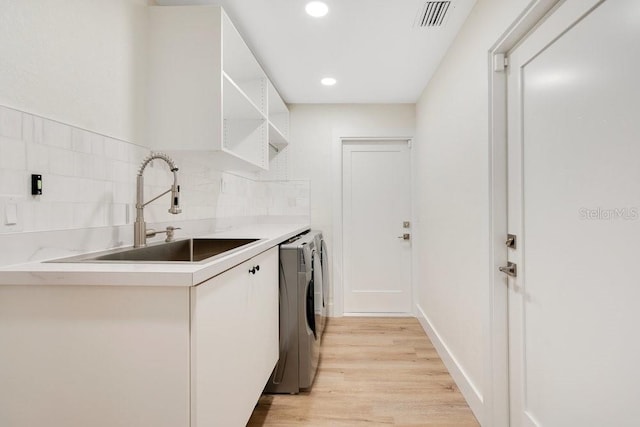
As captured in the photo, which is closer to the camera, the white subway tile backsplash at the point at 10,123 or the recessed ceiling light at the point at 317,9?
the white subway tile backsplash at the point at 10,123

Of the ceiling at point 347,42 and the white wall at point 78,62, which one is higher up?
the ceiling at point 347,42

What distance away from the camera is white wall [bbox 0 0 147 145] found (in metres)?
1.03

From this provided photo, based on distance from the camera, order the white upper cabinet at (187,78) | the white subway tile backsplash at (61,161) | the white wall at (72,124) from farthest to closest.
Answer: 1. the white upper cabinet at (187,78)
2. the white subway tile backsplash at (61,161)
3. the white wall at (72,124)

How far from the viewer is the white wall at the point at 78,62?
1030 millimetres

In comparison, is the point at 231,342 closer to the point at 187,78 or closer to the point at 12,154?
the point at 12,154

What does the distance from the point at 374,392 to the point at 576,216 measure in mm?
1524

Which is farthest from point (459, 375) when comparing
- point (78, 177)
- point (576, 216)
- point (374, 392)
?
point (78, 177)

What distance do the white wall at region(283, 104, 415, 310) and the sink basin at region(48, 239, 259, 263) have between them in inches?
68.1

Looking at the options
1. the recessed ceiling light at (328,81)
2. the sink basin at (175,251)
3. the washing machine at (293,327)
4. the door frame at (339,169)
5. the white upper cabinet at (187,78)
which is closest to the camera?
the sink basin at (175,251)

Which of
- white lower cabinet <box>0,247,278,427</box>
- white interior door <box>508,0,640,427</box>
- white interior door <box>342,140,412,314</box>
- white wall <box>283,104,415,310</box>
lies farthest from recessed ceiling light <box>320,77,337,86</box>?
white lower cabinet <box>0,247,278,427</box>

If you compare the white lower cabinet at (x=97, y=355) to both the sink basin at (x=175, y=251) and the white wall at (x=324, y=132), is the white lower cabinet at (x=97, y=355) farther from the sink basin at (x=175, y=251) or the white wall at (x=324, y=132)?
the white wall at (x=324, y=132)

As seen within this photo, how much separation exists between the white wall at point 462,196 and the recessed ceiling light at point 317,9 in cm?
85

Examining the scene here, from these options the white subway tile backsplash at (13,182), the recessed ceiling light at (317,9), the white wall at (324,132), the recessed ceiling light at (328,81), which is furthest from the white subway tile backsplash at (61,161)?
the white wall at (324,132)

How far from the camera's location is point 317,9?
72.7 inches
